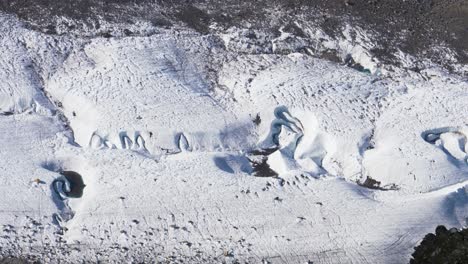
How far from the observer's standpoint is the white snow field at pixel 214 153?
339 inches

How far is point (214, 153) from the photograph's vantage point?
9.64 meters

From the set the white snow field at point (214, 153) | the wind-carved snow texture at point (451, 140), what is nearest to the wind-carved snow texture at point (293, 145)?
the white snow field at point (214, 153)

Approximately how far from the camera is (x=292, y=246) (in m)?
8.58

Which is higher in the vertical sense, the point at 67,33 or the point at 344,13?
the point at 344,13

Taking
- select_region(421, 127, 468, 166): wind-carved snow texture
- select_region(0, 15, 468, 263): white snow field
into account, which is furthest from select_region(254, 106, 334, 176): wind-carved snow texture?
select_region(421, 127, 468, 166): wind-carved snow texture

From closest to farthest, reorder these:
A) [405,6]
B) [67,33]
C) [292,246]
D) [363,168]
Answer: [292,246]
[363,168]
[67,33]
[405,6]

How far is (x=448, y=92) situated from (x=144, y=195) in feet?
16.4

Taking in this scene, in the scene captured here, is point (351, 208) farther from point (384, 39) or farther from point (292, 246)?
point (384, 39)

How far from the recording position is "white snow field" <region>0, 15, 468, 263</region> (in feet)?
28.3

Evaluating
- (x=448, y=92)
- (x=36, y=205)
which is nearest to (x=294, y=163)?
(x=448, y=92)

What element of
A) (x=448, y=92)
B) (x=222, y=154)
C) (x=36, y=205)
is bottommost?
(x=36, y=205)

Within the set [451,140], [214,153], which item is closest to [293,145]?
[214,153]

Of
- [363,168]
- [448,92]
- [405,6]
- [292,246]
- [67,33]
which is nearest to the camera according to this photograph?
[292,246]

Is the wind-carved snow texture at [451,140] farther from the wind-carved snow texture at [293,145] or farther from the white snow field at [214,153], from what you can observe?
the wind-carved snow texture at [293,145]
